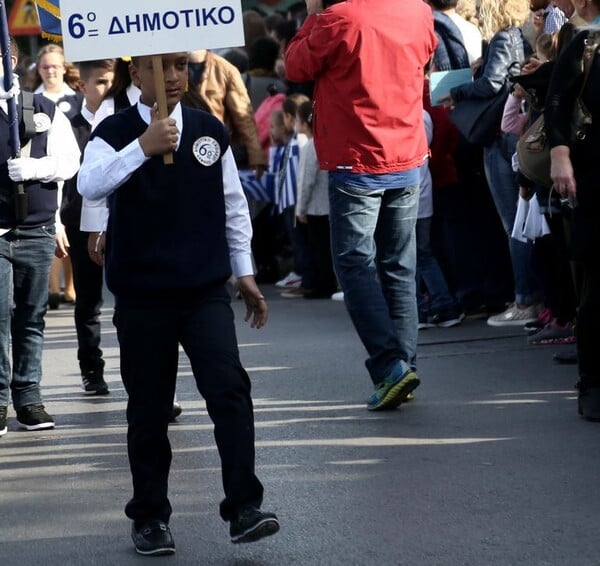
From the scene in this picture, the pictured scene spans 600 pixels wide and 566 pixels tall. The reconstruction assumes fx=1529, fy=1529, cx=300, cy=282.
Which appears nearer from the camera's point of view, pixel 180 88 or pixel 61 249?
pixel 180 88

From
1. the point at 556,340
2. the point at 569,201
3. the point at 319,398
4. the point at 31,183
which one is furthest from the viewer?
the point at 556,340

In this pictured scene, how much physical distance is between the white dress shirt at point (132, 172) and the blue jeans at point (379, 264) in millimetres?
2141

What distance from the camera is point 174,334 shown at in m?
5.13

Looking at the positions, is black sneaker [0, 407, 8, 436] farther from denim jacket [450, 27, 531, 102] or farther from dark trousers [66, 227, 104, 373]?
denim jacket [450, 27, 531, 102]

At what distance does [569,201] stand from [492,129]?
288 cm

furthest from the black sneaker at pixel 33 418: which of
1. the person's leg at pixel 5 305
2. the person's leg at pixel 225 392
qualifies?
the person's leg at pixel 225 392

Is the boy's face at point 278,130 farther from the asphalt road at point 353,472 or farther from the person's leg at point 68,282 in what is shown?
the asphalt road at point 353,472

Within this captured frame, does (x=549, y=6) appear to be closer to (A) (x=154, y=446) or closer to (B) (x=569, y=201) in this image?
(B) (x=569, y=201)

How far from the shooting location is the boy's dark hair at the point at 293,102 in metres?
12.8

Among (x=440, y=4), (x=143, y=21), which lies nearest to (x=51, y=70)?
(x=440, y=4)

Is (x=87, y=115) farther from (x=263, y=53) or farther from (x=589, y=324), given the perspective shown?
(x=263, y=53)

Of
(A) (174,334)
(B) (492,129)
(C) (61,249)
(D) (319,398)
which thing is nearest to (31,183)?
(C) (61,249)

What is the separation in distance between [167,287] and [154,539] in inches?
32.8

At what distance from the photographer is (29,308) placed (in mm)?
7523
